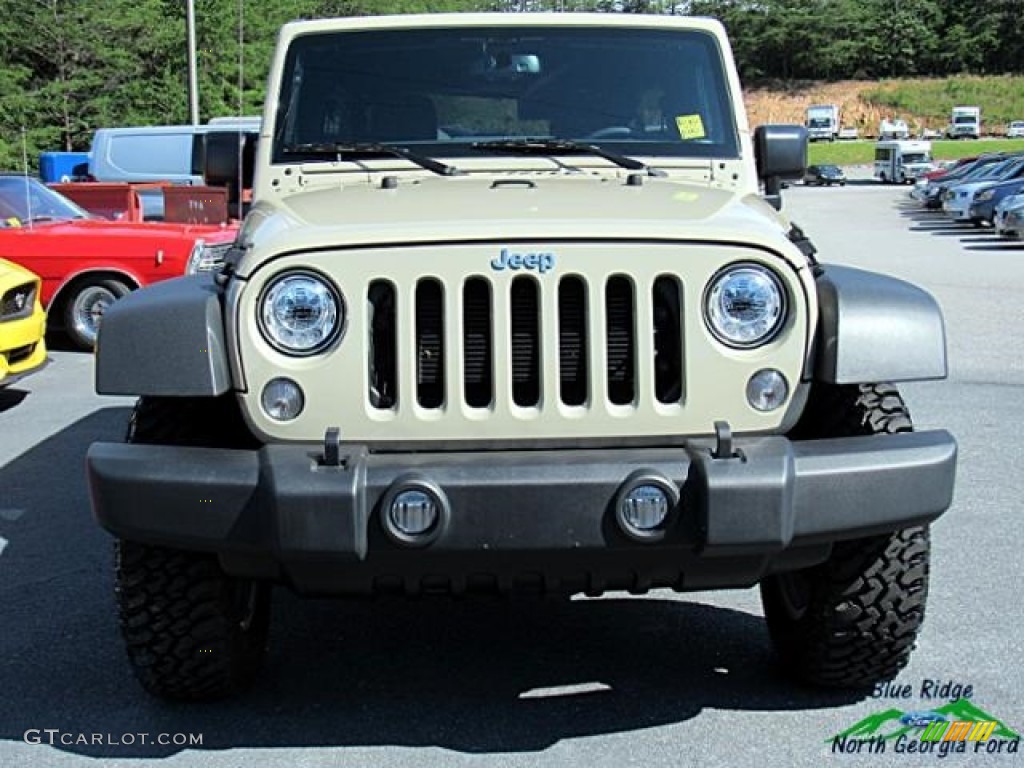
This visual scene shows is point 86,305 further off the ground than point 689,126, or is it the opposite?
point 689,126

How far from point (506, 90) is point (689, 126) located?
2.11 feet

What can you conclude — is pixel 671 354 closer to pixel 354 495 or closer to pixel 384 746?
pixel 354 495

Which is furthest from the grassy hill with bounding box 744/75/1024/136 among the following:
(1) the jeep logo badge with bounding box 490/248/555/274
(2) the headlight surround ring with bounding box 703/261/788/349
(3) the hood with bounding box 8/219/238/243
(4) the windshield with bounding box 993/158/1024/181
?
(1) the jeep logo badge with bounding box 490/248/555/274

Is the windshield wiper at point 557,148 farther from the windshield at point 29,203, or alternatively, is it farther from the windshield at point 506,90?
the windshield at point 29,203

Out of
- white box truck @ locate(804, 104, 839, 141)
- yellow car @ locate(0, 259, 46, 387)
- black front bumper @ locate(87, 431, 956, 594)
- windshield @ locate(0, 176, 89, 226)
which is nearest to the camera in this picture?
black front bumper @ locate(87, 431, 956, 594)

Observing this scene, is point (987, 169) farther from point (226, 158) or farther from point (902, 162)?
point (226, 158)

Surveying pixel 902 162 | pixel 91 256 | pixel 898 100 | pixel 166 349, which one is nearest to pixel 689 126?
pixel 166 349

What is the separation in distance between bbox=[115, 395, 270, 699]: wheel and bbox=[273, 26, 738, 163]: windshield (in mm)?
1309

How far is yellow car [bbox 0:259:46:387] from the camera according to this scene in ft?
28.9

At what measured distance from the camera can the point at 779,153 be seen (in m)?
5.00

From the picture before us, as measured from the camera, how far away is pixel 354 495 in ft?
10.7

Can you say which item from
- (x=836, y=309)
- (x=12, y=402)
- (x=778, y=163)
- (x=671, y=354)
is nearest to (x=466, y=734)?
(x=671, y=354)

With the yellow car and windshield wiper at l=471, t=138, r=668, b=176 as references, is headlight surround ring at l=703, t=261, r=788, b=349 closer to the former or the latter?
windshield wiper at l=471, t=138, r=668, b=176

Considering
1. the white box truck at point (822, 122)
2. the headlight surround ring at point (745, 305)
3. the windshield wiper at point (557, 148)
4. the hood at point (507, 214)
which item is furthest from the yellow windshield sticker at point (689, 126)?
the white box truck at point (822, 122)
